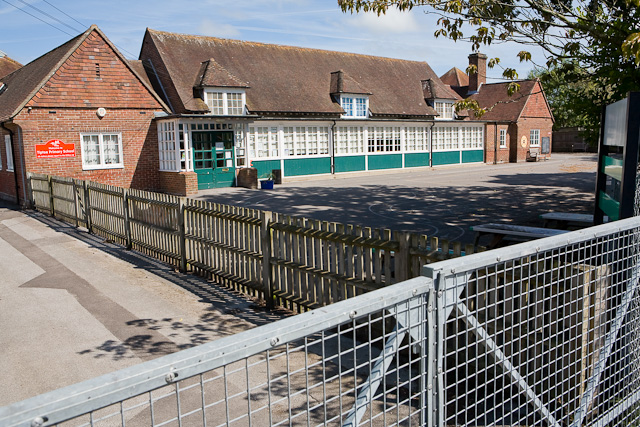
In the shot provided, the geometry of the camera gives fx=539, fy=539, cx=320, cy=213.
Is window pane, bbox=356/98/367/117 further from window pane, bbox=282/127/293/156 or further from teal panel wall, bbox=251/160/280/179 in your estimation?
teal panel wall, bbox=251/160/280/179

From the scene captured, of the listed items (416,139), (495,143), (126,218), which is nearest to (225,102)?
(416,139)

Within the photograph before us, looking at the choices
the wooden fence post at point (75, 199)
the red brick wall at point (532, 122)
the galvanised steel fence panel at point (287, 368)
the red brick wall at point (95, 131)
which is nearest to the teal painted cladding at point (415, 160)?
the red brick wall at point (532, 122)

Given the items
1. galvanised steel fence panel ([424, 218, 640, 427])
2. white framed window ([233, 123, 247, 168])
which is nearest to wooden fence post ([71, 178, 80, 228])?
white framed window ([233, 123, 247, 168])

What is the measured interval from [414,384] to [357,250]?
6.01 ft

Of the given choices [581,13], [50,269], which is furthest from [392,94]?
[50,269]

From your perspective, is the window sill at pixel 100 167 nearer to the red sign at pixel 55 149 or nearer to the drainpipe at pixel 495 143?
the red sign at pixel 55 149

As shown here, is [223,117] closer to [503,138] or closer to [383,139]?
[383,139]

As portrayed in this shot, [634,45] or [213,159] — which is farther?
[213,159]

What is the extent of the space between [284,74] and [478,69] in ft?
52.9

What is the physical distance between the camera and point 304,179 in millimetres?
30016

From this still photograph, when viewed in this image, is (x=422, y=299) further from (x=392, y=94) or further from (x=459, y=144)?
(x=459, y=144)

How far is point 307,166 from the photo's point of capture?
3050 cm

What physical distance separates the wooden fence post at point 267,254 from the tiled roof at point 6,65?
3717cm

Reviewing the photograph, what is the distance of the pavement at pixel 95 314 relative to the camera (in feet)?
19.8
